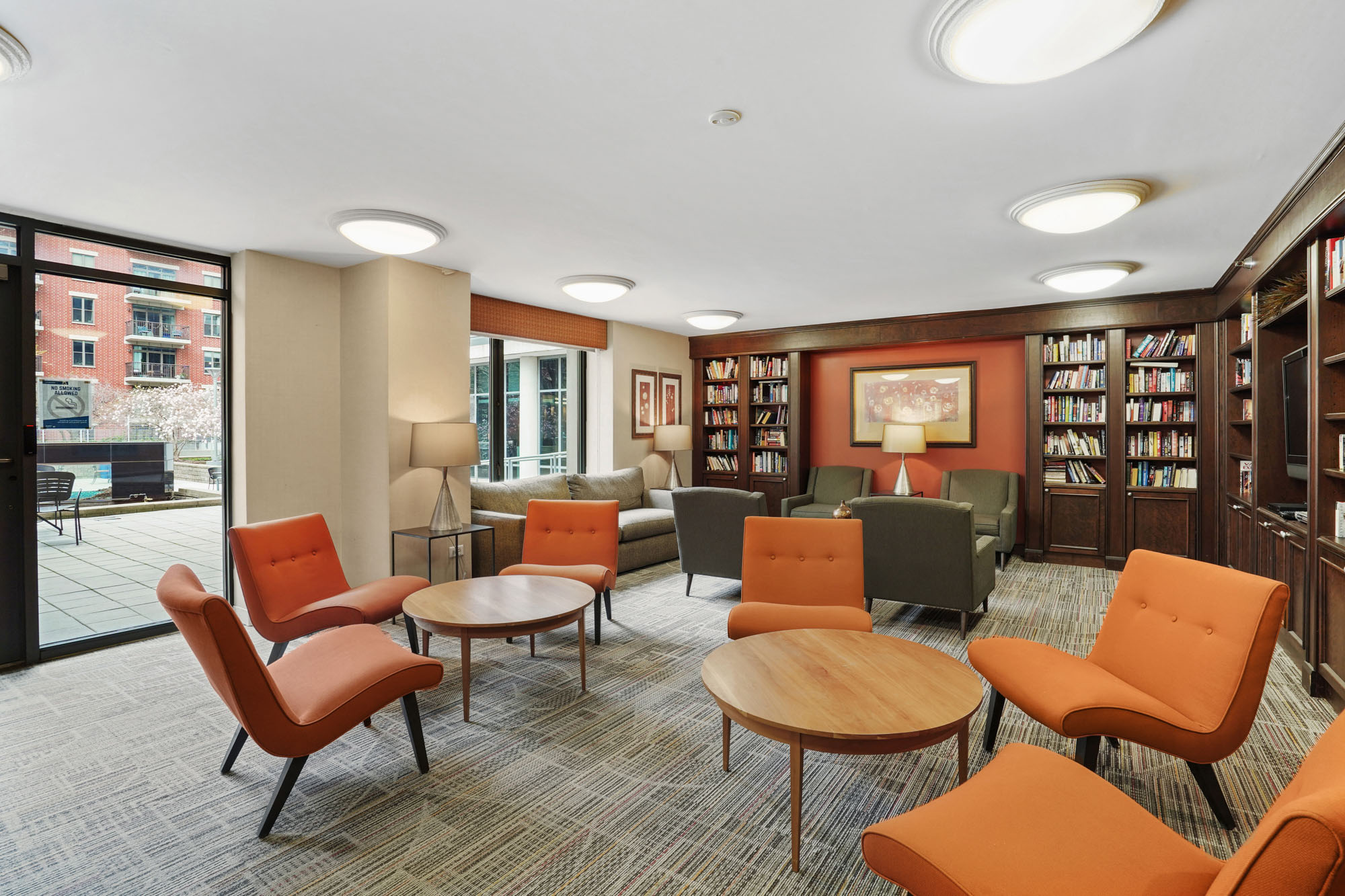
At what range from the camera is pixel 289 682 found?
240 cm

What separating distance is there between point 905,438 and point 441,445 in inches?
185

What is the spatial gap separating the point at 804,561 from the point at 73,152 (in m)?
3.79

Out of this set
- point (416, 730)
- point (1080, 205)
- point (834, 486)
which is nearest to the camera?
point (416, 730)

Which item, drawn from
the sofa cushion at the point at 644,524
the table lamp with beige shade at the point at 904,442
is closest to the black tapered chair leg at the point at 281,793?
the sofa cushion at the point at 644,524

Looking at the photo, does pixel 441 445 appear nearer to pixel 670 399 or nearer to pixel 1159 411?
pixel 670 399

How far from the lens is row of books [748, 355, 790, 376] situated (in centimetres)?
792

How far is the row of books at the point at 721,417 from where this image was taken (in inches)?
327

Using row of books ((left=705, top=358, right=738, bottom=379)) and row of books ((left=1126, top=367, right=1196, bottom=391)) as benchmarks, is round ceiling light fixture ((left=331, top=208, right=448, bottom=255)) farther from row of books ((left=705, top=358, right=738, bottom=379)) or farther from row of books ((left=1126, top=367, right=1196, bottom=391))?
row of books ((left=1126, top=367, right=1196, bottom=391))

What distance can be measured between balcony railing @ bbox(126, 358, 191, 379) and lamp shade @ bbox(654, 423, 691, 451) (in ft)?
14.7

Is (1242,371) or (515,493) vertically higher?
(1242,371)

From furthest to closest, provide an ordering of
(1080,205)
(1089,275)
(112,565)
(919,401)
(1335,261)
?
(919,401) < (1089,275) < (112,565) < (1080,205) < (1335,261)

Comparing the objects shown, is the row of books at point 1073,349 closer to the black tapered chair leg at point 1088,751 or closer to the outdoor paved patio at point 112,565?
the black tapered chair leg at point 1088,751

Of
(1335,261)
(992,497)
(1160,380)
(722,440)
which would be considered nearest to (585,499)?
(722,440)

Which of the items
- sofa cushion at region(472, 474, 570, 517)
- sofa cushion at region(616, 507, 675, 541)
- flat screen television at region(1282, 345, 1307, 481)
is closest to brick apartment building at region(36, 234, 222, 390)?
sofa cushion at region(472, 474, 570, 517)
